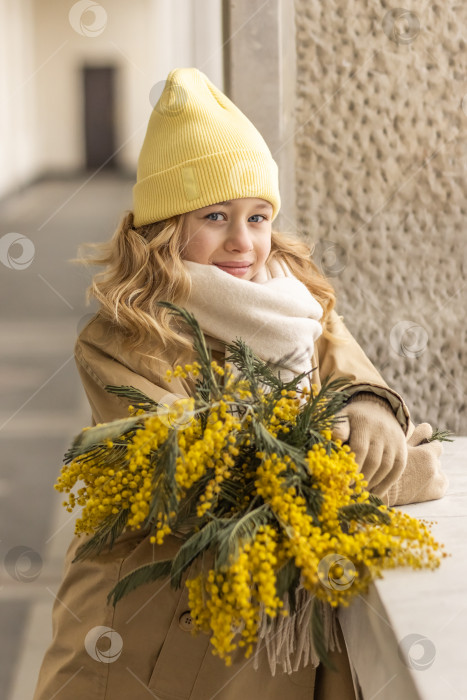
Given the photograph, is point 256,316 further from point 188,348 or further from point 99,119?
point 99,119

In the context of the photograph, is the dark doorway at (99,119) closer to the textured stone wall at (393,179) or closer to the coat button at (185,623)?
the textured stone wall at (393,179)

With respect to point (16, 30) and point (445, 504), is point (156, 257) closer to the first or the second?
point (445, 504)

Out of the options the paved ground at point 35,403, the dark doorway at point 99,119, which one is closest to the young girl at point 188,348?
the paved ground at point 35,403

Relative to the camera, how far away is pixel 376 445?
1237 millimetres

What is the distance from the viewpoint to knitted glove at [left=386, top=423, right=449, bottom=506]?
4.35 feet

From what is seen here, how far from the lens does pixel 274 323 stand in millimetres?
1400

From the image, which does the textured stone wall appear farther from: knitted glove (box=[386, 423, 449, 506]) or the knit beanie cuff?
knitted glove (box=[386, 423, 449, 506])

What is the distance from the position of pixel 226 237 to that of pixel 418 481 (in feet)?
1.98

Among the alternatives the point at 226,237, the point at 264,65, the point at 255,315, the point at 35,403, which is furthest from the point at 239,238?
the point at 35,403

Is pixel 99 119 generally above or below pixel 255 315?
above

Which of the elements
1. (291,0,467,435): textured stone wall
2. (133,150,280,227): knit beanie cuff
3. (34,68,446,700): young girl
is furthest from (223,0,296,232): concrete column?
(133,150,280,227): knit beanie cuff

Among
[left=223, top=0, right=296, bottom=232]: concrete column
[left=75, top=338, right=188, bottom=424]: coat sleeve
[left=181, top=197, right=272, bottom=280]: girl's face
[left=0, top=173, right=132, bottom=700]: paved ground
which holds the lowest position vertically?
[left=0, top=173, right=132, bottom=700]: paved ground

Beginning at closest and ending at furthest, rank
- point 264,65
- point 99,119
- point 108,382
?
point 108,382
point 264,65
point 99,119

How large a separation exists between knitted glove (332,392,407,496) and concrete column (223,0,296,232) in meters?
0.88
